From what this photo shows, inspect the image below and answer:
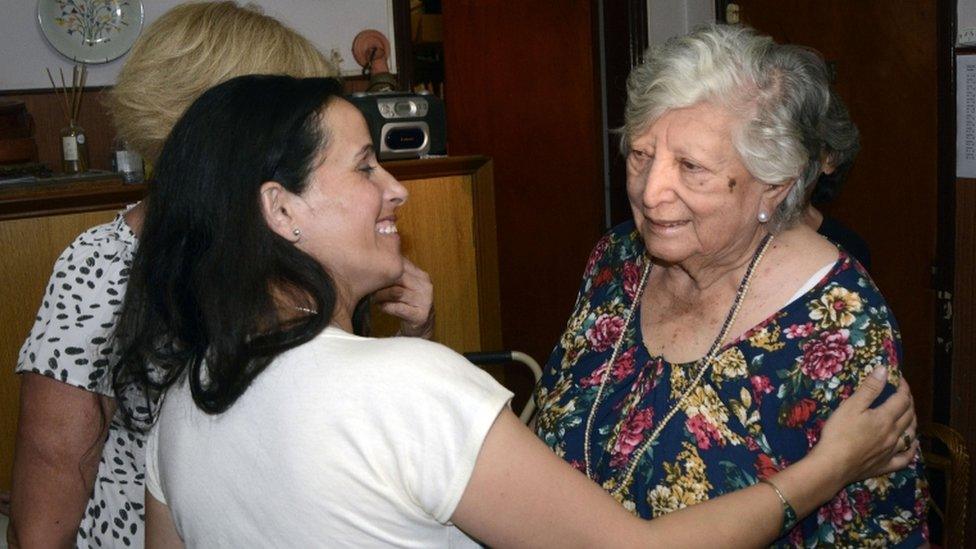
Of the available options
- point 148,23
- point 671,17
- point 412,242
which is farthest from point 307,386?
point 671,17

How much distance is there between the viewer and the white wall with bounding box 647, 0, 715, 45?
4.19 meters

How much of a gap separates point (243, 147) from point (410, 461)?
426 millimetres

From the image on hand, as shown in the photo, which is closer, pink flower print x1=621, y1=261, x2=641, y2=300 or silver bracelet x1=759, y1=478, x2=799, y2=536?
silver bracelet x1=759, y1=478, x2=799, y2=536

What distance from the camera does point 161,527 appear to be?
4.29 ft

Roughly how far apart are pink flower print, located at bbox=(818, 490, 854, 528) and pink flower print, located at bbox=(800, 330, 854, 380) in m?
0.20

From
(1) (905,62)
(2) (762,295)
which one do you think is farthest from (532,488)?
(1) (905,62)

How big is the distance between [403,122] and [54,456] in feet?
4.47

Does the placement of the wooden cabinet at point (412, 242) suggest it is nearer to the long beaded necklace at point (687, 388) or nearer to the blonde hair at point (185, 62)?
the blonde hair at point (185, 62)

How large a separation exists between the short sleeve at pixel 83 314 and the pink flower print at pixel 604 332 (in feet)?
2.83

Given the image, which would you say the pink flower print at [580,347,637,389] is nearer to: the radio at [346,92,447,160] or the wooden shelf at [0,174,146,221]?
the radio at [346,92,447,160]

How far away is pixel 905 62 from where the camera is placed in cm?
326

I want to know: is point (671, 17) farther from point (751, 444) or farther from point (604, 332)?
point (751, 444)

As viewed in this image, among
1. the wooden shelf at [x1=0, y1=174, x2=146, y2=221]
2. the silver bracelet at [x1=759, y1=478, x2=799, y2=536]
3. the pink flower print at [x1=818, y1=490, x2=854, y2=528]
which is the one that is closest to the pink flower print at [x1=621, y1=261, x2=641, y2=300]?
the pink flower print at [x1=818, y1=490, x2=854, y2=528]

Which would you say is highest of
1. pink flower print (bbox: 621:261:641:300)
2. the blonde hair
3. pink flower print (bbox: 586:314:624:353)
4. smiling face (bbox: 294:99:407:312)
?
the blonde hair
